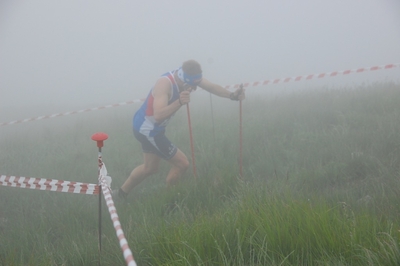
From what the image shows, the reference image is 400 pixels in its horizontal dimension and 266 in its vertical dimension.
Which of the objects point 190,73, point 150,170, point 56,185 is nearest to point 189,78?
point 190,73

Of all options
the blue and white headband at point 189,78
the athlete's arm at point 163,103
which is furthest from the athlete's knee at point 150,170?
the blue and white headband at point 189,78

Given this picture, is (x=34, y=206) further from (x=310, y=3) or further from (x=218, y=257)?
(x=310, y=3)

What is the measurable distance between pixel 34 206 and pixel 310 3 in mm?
43319

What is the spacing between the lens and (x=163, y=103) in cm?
581

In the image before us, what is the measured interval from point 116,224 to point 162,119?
2.98 meters

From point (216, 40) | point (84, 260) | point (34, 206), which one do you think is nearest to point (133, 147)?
point (34, 206)

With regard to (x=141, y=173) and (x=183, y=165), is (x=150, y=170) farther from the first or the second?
(x=183, y=165)

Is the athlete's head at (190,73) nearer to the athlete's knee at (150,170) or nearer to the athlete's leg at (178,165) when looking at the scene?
the athlete's leg at (178,165)

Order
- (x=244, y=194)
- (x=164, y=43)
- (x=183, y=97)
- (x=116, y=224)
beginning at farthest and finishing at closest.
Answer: (x=164, y=43)
(x=183, y=97)
(x=244, y=194)
(x=116, y=224)

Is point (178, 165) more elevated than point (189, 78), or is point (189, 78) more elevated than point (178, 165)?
point (189, 78)

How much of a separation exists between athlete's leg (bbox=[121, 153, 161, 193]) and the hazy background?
13.1 m

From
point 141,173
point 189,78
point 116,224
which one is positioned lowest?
point 141,173

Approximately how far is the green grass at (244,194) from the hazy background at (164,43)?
11.5 metres

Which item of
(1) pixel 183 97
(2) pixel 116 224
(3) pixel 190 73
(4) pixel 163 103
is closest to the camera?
(2) pixel 116 224
